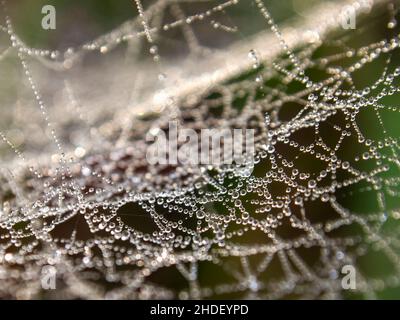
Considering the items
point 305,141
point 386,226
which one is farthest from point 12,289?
point 386,226

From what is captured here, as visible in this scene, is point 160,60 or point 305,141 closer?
point 305,141

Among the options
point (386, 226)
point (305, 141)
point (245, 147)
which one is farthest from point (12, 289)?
point (386, 226)

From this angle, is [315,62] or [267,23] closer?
[315,62]
